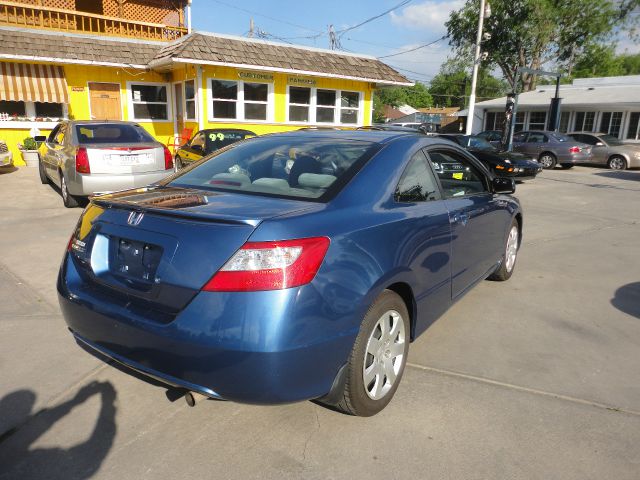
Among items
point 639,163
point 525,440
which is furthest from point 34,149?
point 639,163

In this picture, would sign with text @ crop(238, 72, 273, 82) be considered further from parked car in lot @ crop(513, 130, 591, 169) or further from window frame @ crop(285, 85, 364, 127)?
parked car in lot @ crop(513, 130, 591, 169)

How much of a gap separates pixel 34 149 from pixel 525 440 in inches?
613

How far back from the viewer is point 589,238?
24.4 ft

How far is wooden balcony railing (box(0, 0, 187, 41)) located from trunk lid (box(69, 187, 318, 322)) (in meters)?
16.5

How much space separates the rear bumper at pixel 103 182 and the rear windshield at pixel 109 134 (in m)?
0.63

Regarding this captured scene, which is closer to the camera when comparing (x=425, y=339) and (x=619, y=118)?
(x=425, y=339)

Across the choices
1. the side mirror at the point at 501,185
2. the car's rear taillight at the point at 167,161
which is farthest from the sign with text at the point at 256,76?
the side mirror at the point at 501,185

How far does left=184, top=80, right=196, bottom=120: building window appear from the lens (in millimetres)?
16188

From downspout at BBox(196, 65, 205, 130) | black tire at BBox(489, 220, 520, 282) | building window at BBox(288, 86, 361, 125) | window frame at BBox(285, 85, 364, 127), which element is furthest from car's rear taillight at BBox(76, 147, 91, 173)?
building window at BBox(288, 86, 361, 125)

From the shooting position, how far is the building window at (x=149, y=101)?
56.1 ft

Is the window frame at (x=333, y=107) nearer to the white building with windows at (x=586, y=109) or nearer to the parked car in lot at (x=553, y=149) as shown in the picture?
the parked car in lot at (x=553, y=149)

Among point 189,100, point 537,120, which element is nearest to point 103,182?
point 189,100

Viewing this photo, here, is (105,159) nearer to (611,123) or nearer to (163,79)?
(163,79)

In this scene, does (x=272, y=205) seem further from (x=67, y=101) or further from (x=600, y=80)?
(x=600, y=80)
